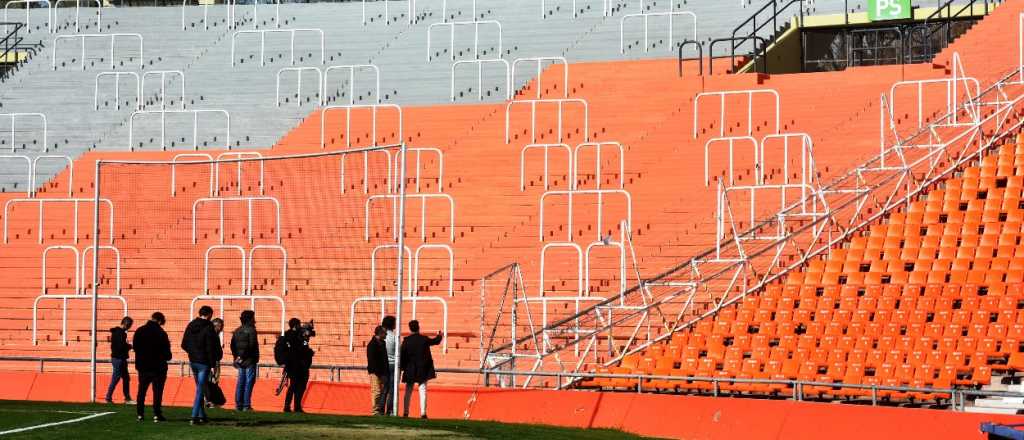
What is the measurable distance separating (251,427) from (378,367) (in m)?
3.43

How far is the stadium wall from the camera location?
18.3 meters

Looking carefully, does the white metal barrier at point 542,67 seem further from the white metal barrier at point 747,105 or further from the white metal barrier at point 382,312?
the white metal barrier at point 382,312

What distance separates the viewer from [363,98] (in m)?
37.5

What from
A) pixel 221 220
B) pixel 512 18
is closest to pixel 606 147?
pixel 221 220

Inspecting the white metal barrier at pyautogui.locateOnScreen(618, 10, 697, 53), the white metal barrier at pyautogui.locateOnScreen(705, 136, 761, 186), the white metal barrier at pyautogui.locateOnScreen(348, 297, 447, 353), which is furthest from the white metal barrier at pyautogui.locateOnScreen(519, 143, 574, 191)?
the white metal barrier at pyautogui.locateOnScreen(618, 10, 697, 53)

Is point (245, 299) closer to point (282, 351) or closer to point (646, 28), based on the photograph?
point (282, 351)

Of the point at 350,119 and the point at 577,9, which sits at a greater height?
the point at 577,9

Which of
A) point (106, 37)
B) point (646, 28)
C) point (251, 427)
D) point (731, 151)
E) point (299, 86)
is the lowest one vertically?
point (251, 427)

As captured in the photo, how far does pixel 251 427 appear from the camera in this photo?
1828 cm

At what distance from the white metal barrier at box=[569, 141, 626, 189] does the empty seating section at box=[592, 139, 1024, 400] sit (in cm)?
492

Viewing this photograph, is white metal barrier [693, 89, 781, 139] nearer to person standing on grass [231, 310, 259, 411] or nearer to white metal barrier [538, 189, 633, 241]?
white metal barrier [538, 189, 633, 241]

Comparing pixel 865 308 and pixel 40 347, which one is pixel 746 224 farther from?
pixel 40 347

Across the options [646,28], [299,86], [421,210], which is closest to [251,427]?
[421,210]

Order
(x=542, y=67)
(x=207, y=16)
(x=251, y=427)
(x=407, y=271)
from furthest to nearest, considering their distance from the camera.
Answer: (x=207, y=16), (x=542, y=67), (x=407, y=271), (x=251, y=427)
